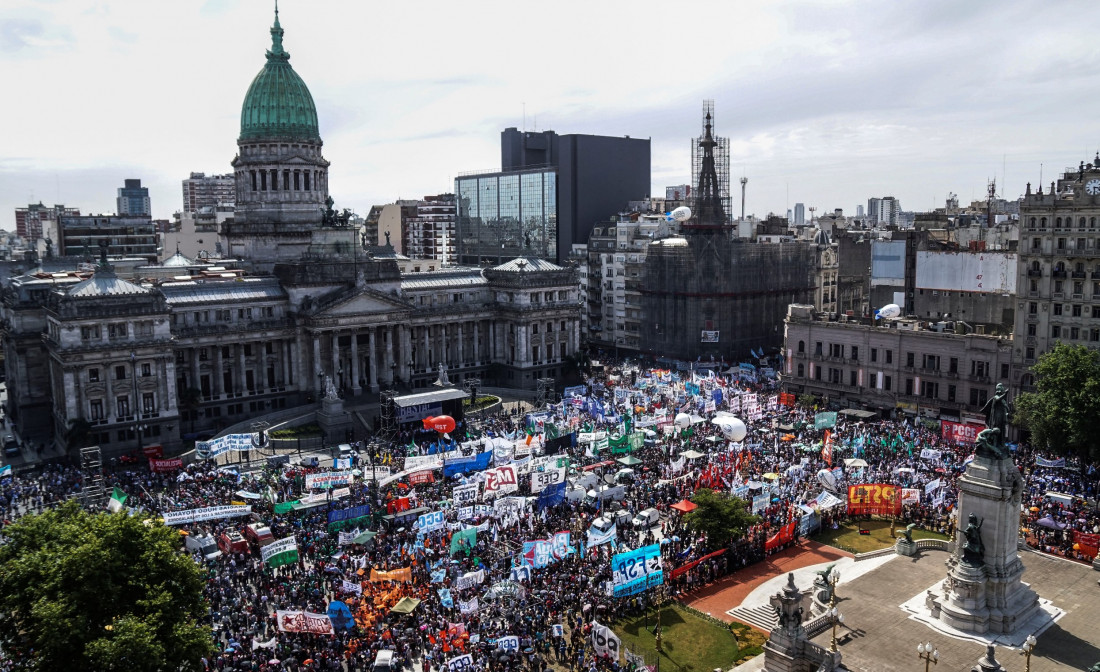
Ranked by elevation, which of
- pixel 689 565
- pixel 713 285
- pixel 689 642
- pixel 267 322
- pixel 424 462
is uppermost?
pixel 713 285

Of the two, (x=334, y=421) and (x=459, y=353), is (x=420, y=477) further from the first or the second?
(x=459, y=353)

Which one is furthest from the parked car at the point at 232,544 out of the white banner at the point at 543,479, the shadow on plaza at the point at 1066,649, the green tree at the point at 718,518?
the shadow on plaza at the point at 1066,649

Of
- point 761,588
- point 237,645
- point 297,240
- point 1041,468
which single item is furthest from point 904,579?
point 297,240

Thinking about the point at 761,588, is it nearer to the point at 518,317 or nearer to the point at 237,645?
the point at 237,645

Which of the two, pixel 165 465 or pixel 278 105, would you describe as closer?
pixel 165 465

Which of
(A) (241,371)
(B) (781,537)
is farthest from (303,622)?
(A) (241,371)

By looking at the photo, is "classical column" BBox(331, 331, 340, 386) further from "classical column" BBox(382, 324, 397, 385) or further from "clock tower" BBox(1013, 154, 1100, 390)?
"clock tower" BBox(1013, 154, 1100, 390)
